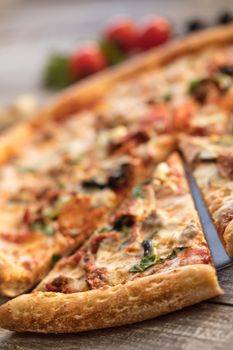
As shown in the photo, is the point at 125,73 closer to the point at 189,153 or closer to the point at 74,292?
the point at 189,153

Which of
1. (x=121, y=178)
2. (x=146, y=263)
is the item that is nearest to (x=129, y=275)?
(x=146, y=263)

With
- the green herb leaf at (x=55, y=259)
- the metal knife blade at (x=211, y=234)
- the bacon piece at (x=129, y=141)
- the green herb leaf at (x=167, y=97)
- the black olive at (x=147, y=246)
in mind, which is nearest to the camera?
the metal knife blade at (x=211, y=234)

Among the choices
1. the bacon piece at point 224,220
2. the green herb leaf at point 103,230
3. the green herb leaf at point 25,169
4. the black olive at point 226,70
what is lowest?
the bacon piece at point 224,220

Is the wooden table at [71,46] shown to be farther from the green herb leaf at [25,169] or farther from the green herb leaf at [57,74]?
the green herb leaf at [25,169]

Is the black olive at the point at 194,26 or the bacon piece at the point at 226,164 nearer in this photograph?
the bacon piece at the point at 226,164

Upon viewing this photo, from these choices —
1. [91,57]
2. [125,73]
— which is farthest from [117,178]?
[91,57]

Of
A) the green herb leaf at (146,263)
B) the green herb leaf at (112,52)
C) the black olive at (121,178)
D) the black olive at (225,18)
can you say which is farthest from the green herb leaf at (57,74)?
the green herb leaf at (146,263)

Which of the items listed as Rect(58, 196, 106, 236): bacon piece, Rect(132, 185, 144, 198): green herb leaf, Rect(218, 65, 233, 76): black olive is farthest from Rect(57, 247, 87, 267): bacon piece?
Rect(218, 65, 233, 76): black olive

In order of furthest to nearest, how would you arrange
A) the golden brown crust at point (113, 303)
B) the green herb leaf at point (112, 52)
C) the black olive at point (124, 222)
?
the green herb leaf at point (112, 52) → the black olive at point (124, 222) → the golden brown crust at point (113, 303)
